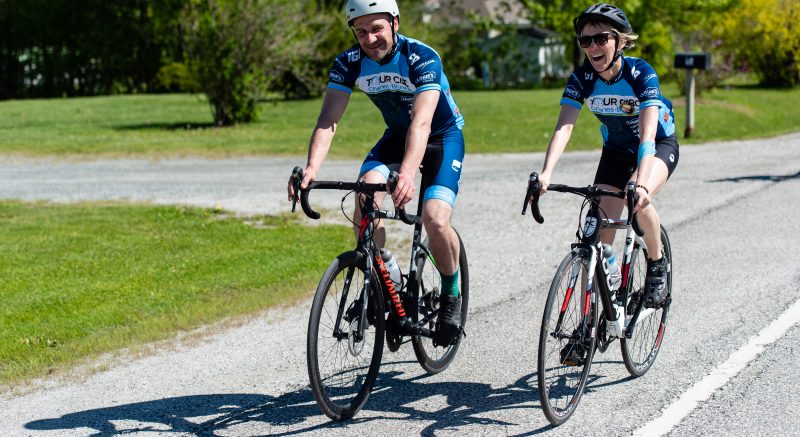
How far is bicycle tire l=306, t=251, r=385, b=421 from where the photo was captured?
5348 mm

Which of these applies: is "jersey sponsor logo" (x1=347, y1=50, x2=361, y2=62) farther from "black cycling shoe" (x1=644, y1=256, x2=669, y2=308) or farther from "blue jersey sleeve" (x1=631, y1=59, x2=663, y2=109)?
"black cycling shoe" (x1=644, y1=256, x2=669, y2=308)

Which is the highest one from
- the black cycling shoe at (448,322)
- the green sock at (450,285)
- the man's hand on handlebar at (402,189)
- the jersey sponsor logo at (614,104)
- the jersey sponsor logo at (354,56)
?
the jersey sponsor logo at (354,56)

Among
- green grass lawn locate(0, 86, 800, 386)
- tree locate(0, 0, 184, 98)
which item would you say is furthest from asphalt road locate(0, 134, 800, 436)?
tree locate(0, 0, 184, 98)

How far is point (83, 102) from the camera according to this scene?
1683 inches

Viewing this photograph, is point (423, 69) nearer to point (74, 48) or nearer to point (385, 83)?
point (385, 83)

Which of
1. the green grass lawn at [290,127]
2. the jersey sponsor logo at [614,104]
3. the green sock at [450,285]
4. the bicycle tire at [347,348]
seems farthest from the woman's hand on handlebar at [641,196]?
the green grass lawn at [290,127]

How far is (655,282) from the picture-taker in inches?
248

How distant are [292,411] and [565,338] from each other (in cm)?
146

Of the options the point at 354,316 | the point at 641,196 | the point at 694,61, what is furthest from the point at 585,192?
the point at 694,61

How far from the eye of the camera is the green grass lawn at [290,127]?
22.5 metres

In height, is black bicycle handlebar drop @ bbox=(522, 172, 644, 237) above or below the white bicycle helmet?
below

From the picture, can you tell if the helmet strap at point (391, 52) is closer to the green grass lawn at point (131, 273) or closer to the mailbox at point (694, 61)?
the green grass lawn at point (131, 273)

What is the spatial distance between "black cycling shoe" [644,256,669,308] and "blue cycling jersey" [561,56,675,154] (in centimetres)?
69

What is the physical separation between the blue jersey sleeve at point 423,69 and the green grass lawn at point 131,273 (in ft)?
9.50
